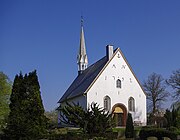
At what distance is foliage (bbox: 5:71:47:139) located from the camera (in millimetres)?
23734

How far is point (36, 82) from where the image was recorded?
1011 inches

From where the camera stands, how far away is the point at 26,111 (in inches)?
960

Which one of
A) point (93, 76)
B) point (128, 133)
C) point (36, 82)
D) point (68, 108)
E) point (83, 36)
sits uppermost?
point (83, 36)

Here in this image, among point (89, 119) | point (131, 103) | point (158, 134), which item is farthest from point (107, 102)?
point (89, 119)

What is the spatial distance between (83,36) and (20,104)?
143ft

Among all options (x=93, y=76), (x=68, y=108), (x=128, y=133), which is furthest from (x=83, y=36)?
(x=68, y=108)

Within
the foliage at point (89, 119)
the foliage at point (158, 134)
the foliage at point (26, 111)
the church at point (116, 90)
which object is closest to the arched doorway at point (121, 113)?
the church at point (116, 90)

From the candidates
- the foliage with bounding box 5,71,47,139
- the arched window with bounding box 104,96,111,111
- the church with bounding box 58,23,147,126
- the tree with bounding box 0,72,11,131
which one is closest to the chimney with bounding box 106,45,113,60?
the church with bounding box 58,23,147,126

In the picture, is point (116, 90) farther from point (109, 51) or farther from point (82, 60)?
point (82, 60)

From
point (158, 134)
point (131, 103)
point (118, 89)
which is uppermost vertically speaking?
point (118, 89)

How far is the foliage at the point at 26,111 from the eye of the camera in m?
23.7

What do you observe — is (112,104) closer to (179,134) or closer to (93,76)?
(93,76)

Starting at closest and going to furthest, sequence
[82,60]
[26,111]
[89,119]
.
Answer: [26,111] → [89,119] → [82,60]

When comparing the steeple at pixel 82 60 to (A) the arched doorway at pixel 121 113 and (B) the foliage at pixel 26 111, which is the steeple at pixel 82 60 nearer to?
(A) the arched doorway at pixel 121 113
